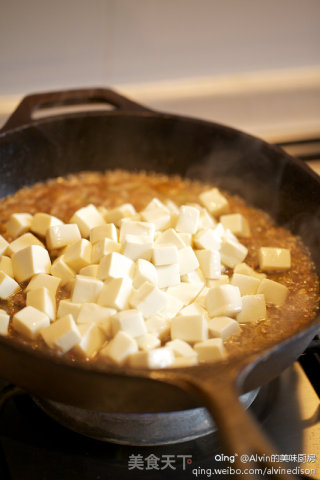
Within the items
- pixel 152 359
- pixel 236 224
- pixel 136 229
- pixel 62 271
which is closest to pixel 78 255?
pixel 62 271

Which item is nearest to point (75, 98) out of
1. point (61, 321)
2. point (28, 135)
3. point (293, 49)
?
point (28, 135)

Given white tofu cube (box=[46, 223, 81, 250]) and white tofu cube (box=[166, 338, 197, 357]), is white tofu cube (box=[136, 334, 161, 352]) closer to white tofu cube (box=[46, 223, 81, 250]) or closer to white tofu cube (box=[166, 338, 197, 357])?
white tofu cube (box=[166, 338, 197, 357])

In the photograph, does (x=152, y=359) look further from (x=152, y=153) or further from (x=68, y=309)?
(x=152, y=153)

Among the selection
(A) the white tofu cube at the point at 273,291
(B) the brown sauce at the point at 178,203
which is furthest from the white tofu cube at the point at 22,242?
(A) the white tofu cube at the point at 273,291

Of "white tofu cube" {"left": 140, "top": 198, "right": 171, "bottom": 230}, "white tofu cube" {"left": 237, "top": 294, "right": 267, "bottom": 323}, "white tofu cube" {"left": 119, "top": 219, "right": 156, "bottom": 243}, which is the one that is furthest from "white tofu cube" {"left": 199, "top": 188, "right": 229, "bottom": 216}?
"white tofu cube" {"left": 237, "top": 294, "right": 267, "bottom": 323}

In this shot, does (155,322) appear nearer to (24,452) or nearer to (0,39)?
(24,452)
